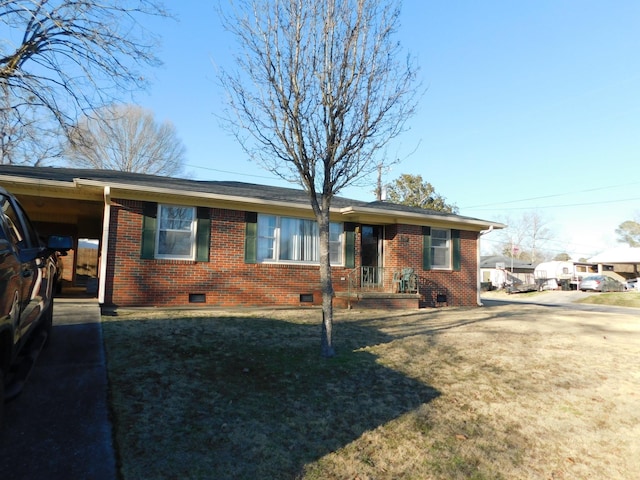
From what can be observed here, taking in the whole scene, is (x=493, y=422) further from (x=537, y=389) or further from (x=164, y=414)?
(x=164, y=414)

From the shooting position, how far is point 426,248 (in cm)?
1359

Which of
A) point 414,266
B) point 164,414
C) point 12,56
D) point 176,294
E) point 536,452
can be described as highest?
point 12,56

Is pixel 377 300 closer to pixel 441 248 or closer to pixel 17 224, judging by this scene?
pixel 441 248

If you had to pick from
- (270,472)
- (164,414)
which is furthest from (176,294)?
(270,472)

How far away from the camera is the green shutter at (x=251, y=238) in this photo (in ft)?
35.2

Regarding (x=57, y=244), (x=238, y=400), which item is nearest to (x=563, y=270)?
(x=238, y=400)

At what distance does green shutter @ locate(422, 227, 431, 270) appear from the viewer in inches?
532

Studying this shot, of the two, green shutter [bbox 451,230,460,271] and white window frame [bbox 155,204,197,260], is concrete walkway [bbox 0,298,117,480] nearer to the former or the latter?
white window frame [bbox 155,204,197,260]

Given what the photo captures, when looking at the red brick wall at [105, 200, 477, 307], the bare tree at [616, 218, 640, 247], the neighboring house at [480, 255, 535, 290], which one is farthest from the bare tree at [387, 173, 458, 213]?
the bare tree at [616, 218, 640, 247]

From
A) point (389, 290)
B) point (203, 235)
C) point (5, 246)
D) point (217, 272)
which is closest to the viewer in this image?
→ point (5, 246)

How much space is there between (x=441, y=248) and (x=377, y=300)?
149 inches

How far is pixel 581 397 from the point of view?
4445mm

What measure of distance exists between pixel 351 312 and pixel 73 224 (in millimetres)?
10670

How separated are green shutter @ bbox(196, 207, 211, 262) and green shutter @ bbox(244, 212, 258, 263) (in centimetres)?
101
